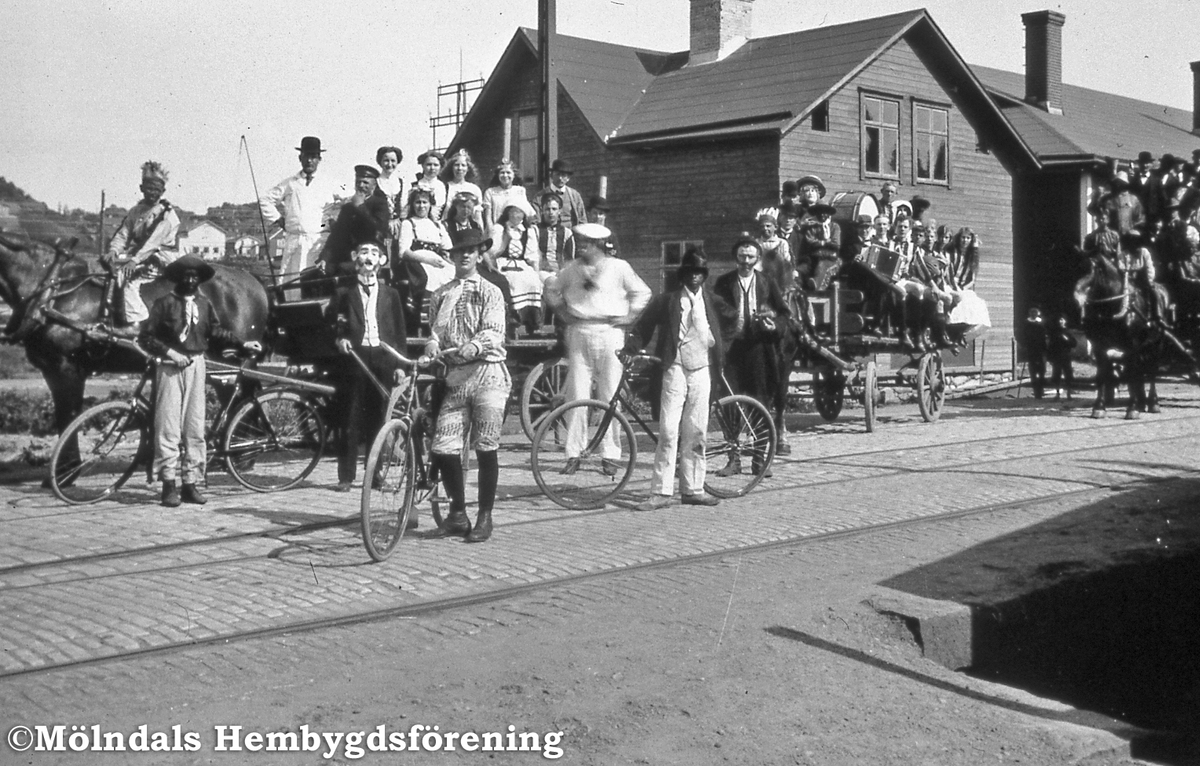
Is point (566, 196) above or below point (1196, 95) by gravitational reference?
below

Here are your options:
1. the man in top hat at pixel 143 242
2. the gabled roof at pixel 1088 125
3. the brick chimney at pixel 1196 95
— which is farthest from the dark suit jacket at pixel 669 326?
the brick chimney at pixel 1196 95

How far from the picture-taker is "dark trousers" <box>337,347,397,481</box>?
450 inches

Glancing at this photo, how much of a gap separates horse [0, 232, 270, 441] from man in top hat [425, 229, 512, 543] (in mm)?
4376

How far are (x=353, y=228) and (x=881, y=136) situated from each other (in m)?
21.0

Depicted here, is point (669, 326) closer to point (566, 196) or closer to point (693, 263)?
point (693, 263)

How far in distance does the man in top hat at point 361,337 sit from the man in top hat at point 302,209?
9.99ft

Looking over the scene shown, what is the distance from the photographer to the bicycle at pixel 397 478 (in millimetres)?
8234

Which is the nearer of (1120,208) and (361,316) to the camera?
(361,316)

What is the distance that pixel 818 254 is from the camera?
16609 millimetres

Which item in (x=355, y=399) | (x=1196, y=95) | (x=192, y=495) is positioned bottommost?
(x=192, y=495)

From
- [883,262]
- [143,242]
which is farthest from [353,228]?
[883,262]

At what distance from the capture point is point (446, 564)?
8414 mm

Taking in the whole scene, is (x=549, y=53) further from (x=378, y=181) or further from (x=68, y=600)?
(x=68, y=600)

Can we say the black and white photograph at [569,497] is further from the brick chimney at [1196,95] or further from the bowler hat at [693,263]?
Result: the brick chimney at [1196,95]
